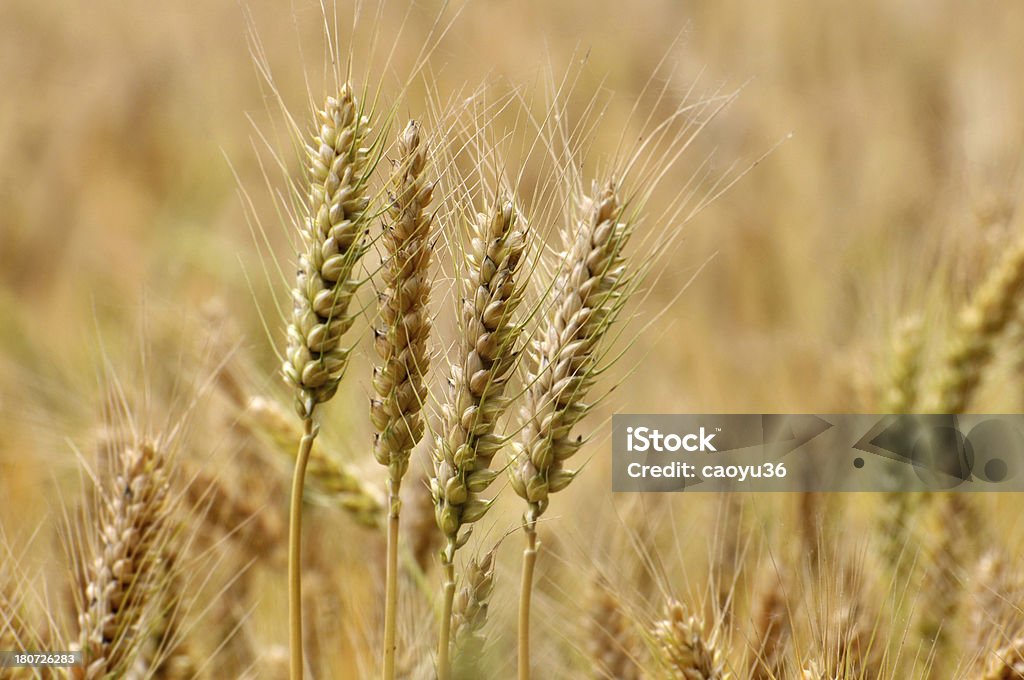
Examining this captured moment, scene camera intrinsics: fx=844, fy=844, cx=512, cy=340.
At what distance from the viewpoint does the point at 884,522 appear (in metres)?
0.96

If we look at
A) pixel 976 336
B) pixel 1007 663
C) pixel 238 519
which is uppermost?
pixel 976 336

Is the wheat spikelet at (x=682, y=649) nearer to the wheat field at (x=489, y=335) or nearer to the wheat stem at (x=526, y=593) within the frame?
the wheat field at (x=489, y=335)

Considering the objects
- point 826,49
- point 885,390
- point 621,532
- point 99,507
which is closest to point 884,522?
point 885,390

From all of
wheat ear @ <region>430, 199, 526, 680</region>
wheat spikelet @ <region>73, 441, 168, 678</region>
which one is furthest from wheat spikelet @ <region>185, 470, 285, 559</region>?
wheat ear @ <region>430, 199, 526, 680</region>

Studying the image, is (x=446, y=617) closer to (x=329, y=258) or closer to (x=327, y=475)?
(x=329, y=258)

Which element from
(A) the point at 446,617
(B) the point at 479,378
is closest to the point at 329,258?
(B) the point at 479,378

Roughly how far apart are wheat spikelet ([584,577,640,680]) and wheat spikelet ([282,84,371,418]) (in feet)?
1.21

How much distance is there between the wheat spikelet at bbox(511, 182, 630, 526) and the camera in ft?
1.64

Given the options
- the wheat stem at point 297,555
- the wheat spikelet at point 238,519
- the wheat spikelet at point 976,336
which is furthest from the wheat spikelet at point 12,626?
the wheat spikelet at point 976,336

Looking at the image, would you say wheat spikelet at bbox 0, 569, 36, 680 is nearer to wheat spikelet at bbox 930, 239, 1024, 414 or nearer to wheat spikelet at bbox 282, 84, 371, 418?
wheat spikelet at bbox 282, 84, 371, 418

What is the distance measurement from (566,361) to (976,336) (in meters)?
0.75

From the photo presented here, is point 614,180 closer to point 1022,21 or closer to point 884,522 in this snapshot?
point 884,522

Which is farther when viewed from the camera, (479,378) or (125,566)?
(125,566)

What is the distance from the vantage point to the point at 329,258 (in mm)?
505
